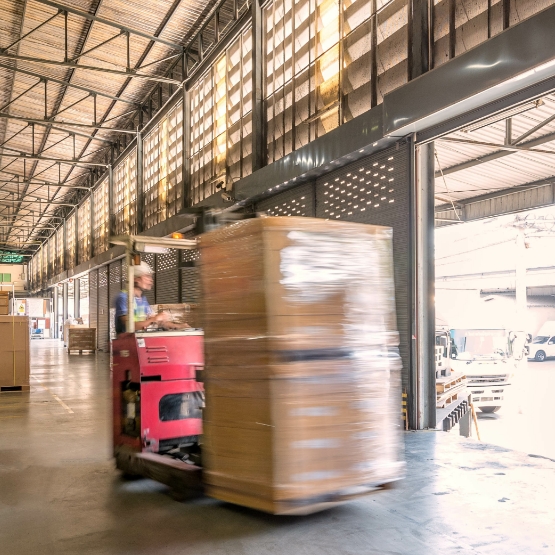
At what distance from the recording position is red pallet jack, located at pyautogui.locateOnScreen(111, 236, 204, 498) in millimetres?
4926

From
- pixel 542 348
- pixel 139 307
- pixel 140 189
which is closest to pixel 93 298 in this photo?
pixel 140 189

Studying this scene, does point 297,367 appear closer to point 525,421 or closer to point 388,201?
point 388,201

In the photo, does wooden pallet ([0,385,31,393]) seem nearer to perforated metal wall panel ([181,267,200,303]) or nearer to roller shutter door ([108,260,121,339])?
perforated metal wall panel ([181,267,200,303])

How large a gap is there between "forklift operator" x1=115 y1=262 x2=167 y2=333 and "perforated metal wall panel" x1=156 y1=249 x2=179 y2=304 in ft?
33.3

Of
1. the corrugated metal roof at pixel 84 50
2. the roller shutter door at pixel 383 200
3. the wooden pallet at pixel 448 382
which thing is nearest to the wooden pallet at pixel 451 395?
the wooden pallet at pixel 448 382

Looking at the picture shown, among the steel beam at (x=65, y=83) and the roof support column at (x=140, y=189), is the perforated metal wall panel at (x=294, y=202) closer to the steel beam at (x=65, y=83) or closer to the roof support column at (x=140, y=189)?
the steel beam at (x=65, y=83)

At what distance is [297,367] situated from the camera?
3627 mm

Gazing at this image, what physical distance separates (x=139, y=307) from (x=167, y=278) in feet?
37.0

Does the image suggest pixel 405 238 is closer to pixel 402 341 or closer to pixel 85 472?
pixel 402 341

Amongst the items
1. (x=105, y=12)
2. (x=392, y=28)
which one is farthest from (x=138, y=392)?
(x=105, y=12)

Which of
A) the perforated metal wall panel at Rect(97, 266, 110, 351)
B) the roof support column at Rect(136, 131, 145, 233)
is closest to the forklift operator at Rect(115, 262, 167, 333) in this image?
the roof support column at Rect(136, 131, 145, 233)

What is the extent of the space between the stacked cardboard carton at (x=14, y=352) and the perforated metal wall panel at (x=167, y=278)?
4.75 m

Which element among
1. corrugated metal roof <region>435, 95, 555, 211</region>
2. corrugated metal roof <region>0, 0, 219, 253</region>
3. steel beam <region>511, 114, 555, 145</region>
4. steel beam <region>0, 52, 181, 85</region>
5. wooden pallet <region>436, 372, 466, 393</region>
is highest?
corrugated metal roof <region>0, 0, 219, 253</region>

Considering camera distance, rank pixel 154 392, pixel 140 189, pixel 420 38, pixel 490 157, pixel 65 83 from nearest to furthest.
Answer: pixel 154 392
pixel 420 38
pixel 490 157
pixel 65 83
pixel 140 189
